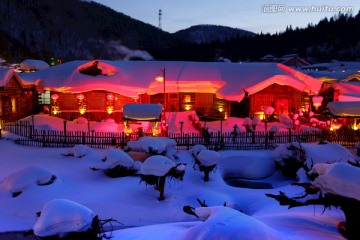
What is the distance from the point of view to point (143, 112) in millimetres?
21469

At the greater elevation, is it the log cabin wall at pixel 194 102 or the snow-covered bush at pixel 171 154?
the log cabin wall at pixel 194 102

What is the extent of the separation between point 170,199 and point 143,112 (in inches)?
353

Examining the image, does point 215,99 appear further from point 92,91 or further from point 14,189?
point 14,189

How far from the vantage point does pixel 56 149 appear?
19.5 metres

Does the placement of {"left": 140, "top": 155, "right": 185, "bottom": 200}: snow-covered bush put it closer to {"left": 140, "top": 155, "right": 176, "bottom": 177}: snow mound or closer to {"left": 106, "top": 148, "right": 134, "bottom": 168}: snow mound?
{"left": 140, "top": 155, "right": 176, "bottom": 177}: snow mound

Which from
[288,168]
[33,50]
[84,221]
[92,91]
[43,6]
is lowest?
A: [288,168]

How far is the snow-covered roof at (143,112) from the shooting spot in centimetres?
2138

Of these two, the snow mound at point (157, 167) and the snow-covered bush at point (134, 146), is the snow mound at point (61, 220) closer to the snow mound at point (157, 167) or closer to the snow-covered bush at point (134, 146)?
the snow mound at point (157, 167)

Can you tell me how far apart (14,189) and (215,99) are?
21127 millimetres

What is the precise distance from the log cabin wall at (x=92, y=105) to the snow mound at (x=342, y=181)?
81.3ft

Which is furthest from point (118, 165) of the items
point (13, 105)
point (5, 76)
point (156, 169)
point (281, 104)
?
point (281, 104)

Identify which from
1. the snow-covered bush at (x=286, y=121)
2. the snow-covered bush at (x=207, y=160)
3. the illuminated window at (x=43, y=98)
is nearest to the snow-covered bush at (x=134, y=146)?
the snow-covered bush at (x=207, y=160)

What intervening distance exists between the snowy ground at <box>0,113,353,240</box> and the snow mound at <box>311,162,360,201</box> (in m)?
1.10

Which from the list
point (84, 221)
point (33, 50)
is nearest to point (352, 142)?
point (84, 221)
